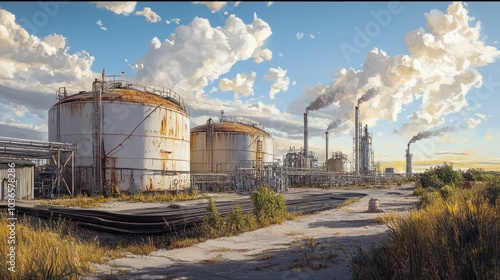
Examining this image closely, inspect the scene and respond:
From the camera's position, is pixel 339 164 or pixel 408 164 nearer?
pixel 339 164

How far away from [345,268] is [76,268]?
6.09 metres

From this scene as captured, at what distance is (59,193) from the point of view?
1104 inches

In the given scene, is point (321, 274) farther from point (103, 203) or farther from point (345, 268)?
point (103, 203)

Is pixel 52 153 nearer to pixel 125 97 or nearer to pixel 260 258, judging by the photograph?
pixel 125 97

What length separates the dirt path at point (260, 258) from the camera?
884 cm

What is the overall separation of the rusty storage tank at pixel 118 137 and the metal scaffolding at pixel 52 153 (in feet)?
3.16

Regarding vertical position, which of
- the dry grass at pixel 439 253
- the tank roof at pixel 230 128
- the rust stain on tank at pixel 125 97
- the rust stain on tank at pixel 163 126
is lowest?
the dry grass at pixel 439 253

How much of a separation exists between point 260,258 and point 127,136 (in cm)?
2364

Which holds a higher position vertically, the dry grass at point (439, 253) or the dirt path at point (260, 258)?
the dry grass at point (439, 253)

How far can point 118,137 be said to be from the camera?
3114 cm

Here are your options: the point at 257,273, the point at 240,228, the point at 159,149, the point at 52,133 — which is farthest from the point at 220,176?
the point at 257,273

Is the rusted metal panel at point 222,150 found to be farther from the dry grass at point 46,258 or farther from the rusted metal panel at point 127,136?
the dry grass at point 46,258

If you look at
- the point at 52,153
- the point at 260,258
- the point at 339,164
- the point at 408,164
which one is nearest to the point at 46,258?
the point at 260,258

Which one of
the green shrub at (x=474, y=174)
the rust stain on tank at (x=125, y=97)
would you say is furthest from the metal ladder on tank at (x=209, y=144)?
the green shrub at (x=474, y=174)
